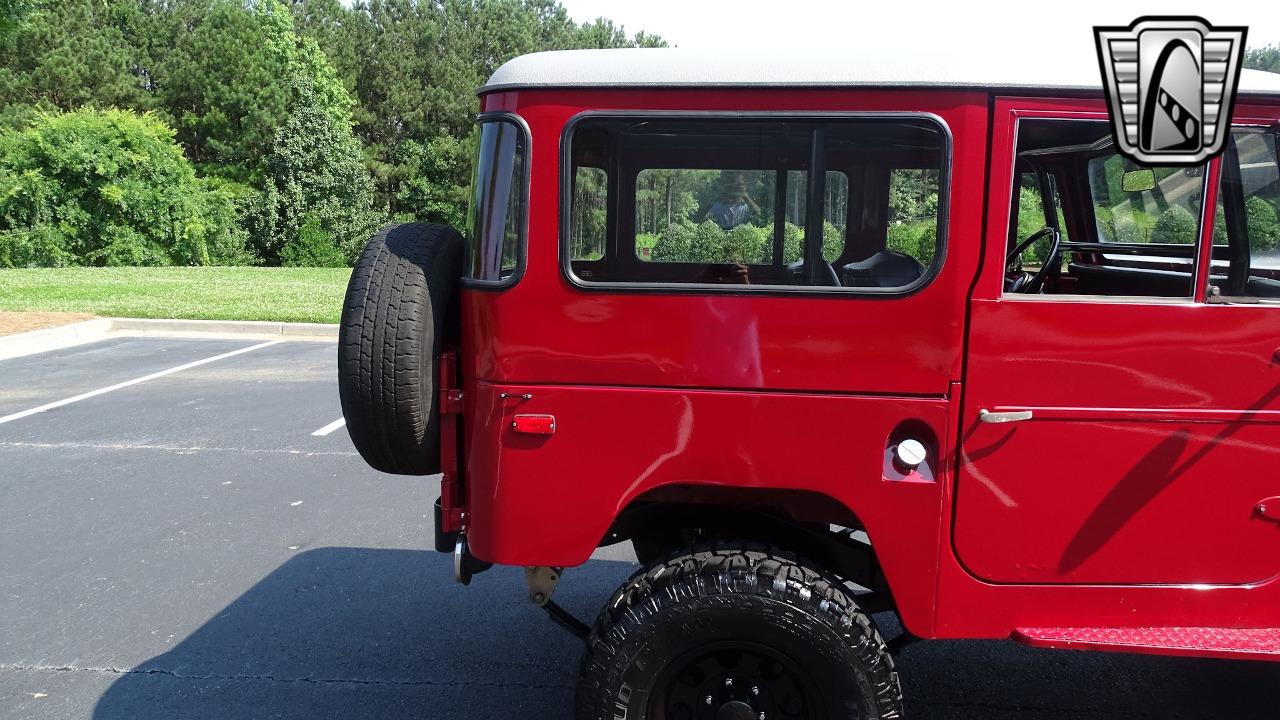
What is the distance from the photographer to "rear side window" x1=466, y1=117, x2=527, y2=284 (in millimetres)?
2875

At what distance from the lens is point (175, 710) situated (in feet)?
12.1

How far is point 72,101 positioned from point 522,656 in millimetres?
41667

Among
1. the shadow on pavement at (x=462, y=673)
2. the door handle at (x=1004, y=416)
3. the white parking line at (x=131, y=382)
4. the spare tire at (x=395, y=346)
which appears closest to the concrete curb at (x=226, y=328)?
the white parking line at (x=131, y=382)

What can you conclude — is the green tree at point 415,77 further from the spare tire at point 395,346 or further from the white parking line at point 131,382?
the spare tire at point 395,346

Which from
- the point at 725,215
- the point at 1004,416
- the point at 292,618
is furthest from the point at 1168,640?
the point at 292,618

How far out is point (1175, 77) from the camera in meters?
2.68

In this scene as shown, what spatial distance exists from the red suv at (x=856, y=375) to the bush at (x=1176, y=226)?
0.04 feet

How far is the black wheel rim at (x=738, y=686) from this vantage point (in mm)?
2861

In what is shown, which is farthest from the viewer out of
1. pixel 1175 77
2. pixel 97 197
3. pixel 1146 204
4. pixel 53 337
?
pixel 97 197

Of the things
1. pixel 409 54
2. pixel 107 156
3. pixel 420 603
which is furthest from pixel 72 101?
pixel 420 603

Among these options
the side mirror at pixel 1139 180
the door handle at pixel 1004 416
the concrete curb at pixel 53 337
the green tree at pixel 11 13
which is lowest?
the concrete curb at pixel 53 337

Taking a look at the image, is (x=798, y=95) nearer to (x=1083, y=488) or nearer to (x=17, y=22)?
(x=1083, y=488)

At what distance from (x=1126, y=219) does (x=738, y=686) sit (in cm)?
190

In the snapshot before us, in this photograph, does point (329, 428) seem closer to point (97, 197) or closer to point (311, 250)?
point (97, 197)
